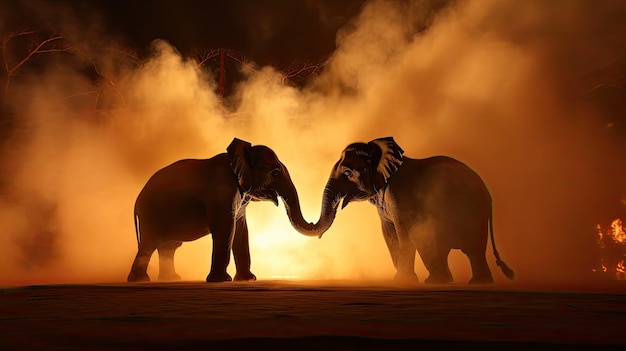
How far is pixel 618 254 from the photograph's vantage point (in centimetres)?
1088

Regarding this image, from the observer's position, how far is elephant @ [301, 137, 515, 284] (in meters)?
7.16

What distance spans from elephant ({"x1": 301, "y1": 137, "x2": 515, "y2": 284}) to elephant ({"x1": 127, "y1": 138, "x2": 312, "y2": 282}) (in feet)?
2.33

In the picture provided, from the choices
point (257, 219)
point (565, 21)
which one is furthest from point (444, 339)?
point (565, 21)

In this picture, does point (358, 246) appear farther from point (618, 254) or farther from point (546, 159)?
point (618, 254)

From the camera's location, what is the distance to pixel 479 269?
706 centimetres

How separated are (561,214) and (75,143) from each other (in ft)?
29.2

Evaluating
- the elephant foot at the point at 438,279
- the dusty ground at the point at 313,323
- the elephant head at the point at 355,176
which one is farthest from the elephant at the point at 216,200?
the dusty ground at the point at 313,323

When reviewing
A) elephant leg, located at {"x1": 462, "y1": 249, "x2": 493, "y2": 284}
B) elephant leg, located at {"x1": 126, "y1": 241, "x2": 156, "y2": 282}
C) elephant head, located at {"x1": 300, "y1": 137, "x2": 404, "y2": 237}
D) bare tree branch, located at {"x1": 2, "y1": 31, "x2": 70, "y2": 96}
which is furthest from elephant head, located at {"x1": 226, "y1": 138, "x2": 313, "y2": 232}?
bare tree branch, located at {"x1": 2, "y1": 31, "x2": 70, "y2": 96}

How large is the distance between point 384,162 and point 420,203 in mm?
642

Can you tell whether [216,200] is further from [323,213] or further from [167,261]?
[167,261]

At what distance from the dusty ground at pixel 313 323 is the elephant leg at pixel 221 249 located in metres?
3.29

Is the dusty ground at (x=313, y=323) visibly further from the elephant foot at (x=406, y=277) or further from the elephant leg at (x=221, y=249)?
the elephant foot at (x=406, y=277)

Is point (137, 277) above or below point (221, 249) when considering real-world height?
below

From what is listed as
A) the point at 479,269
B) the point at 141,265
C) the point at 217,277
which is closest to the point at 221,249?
the point at 217,277
